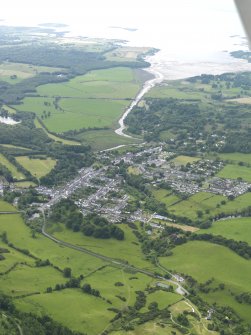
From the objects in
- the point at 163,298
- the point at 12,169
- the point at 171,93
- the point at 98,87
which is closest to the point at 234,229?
the point at 163,298

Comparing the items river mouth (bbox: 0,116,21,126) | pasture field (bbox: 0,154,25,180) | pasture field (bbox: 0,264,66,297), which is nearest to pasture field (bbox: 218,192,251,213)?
pasture field (bbox: 0,264,66,297)

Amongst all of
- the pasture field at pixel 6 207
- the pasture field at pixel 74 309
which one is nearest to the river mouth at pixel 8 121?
the pasture field at pixel 6 207

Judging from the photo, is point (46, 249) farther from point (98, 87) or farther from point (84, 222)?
point (98, 87)

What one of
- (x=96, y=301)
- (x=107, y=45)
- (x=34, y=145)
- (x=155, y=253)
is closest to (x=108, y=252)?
(x=155, y=253)

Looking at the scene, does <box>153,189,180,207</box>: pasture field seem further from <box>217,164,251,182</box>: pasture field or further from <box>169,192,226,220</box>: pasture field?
<box>217,164,251,182</box>: pasture field

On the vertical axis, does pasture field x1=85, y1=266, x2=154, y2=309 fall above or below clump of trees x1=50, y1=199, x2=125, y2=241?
below

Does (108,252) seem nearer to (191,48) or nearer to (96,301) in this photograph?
(96,301)
